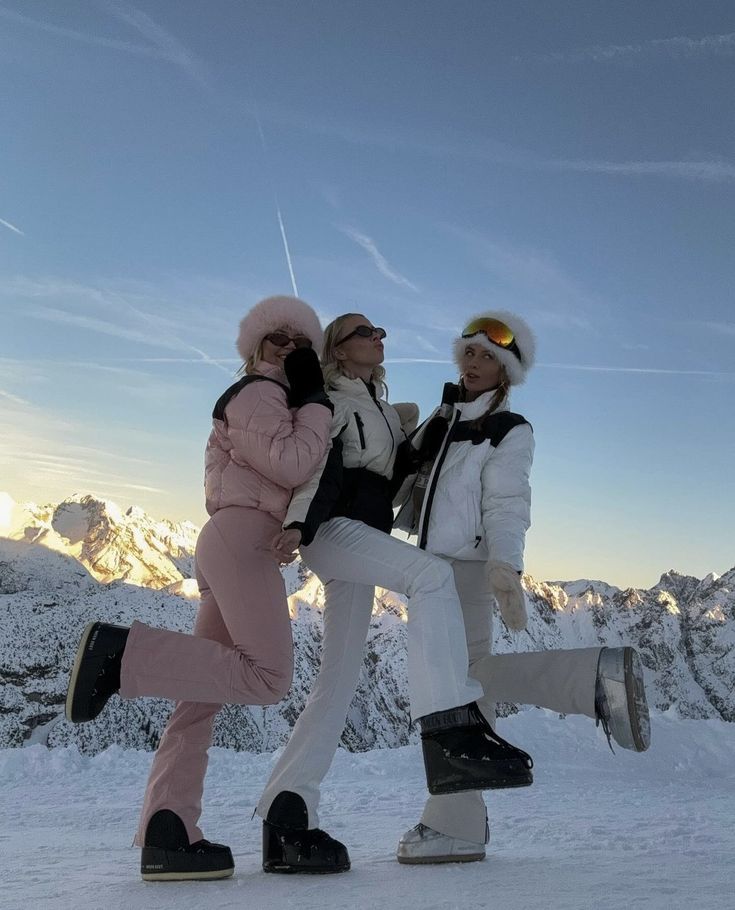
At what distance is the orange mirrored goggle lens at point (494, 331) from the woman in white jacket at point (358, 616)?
1.58 ft

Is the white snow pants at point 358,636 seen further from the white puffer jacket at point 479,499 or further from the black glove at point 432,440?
the black glove at point 432,440

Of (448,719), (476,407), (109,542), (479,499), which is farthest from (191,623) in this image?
(109,542)

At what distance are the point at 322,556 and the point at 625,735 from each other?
1375 millimetres

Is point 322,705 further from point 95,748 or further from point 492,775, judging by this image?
point 95,748

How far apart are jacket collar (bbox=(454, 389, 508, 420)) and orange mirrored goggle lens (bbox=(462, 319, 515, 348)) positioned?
27 centimetres

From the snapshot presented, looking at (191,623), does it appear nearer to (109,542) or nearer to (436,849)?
(436,849)

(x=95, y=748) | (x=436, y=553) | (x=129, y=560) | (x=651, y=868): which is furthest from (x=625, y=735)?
(x=129, y=560)

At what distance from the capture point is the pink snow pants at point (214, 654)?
310 cm

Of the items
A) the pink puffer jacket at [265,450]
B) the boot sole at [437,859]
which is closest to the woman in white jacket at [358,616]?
the pink puffer jacket at [265,450]

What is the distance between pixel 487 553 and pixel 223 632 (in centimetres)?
122

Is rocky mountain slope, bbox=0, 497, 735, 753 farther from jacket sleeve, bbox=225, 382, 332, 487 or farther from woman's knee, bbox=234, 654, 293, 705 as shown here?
jacket sleeve, bbox=225, 382, 332, 487

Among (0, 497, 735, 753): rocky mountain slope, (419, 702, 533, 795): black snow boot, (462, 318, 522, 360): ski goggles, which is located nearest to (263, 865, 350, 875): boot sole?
(419, 702, 533, 795): black snow boot

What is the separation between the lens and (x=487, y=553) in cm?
371

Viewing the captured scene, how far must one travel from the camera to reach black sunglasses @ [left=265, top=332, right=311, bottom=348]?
3.75 m
